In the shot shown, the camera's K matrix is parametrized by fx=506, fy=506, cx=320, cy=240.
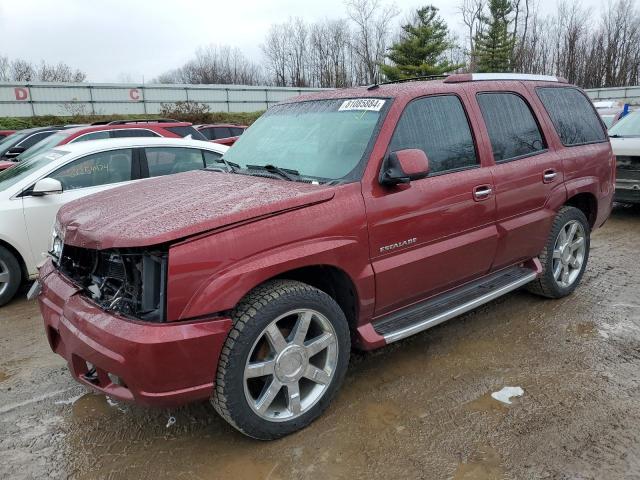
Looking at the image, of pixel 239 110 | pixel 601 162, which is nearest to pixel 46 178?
pixel 601 162

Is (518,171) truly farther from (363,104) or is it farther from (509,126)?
(363,104)

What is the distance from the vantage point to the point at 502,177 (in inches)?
148

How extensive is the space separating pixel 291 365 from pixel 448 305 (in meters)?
1.31

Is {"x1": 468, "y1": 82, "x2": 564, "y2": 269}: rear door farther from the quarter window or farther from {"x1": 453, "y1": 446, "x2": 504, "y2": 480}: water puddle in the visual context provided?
the quarter window

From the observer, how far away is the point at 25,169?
5.66m

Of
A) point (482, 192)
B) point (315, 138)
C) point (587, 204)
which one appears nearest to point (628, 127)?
point (587, 204)

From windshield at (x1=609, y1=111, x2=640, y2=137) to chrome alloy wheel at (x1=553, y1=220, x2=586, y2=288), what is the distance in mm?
4278

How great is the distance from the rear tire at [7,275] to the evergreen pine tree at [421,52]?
1166 inches

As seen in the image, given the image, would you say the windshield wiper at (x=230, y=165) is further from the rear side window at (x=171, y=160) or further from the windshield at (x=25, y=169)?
the windshield at (x=25, y=169)

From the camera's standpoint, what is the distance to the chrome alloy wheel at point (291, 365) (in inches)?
107

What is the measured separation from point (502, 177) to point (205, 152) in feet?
13.1

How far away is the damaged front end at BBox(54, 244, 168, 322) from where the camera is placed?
242cm

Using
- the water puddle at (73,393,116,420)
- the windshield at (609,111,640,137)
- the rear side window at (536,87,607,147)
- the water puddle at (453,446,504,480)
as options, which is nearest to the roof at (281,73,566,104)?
the rear side window at (536,87,607,147)

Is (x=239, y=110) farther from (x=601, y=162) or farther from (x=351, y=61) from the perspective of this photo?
(x=601, y=162)
